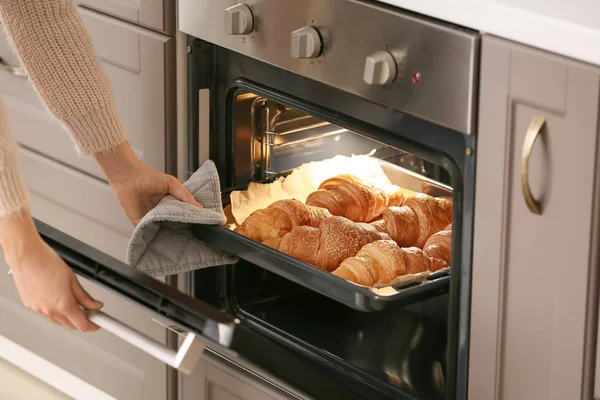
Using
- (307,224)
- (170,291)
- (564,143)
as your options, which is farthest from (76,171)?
(564,143)

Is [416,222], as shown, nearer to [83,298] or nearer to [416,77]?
[416,77]

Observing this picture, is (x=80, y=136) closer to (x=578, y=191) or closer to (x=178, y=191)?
(x=178, y=191)

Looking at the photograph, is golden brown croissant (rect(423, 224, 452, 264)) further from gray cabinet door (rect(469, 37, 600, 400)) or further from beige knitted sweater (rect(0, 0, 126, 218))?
beige knitted sweater (rect(0, 0, 126, 218))

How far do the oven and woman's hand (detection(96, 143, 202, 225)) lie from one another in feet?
0.34

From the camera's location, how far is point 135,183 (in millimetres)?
1663

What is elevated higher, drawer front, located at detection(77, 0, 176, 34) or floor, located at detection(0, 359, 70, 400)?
drawer front, located at detection(77, 0, 176, 34)

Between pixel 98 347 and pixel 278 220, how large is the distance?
70cm

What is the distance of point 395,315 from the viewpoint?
5.66ft

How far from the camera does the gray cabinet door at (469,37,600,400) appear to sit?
1207mm

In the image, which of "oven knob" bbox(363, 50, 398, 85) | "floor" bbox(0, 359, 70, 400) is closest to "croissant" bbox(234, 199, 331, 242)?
"oven knob" bbox(363, 50, 398, 85)

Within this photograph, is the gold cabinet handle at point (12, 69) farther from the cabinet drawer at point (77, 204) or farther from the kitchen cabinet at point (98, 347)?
the kitchen cabinet at point (98, 347)

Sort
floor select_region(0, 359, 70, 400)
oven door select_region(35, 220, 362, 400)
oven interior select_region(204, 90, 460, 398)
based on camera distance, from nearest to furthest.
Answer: oven door select_region(35, 220, 362, 400) → oven interior select_region(204, 90, 460, 398) → floor select_region(0, 359, 70, 400)

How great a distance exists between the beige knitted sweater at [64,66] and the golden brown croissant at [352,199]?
14.1 inches

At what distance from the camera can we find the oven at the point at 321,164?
124cm
